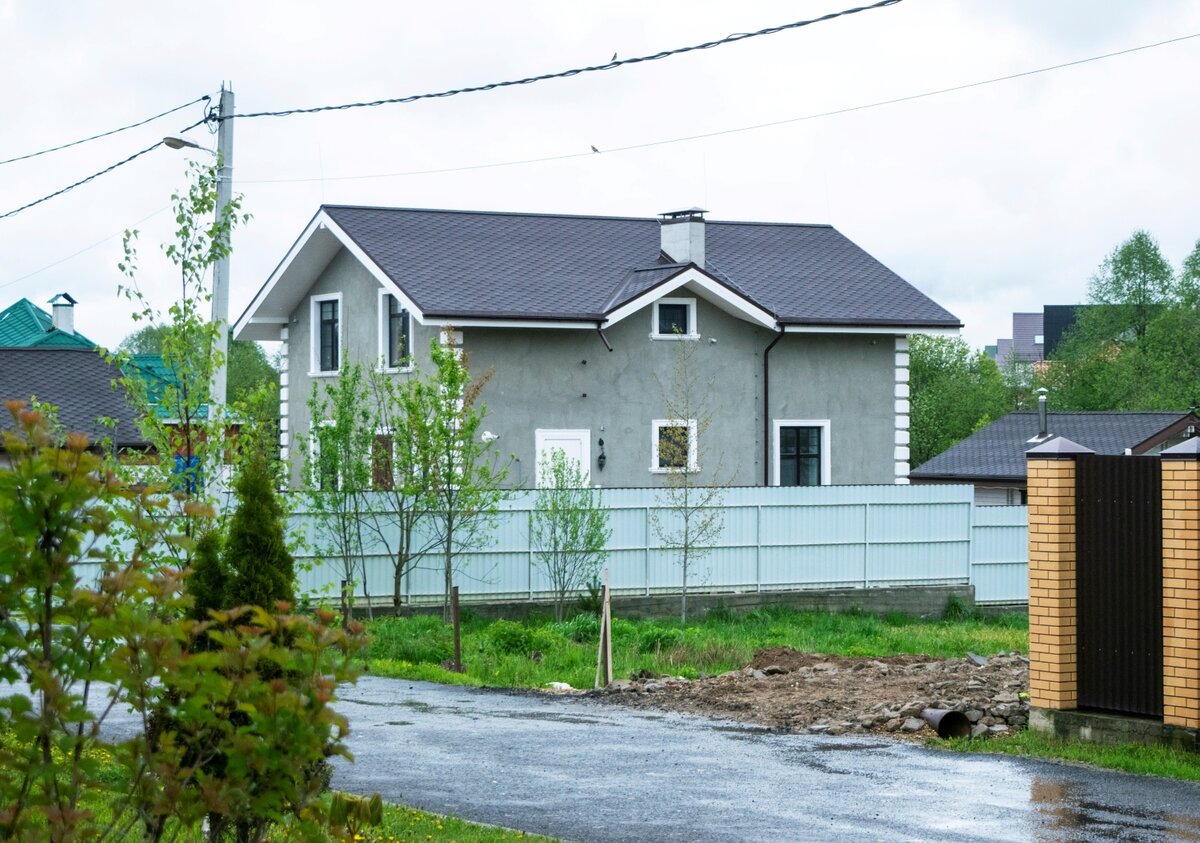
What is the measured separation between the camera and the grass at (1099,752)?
1192 cm

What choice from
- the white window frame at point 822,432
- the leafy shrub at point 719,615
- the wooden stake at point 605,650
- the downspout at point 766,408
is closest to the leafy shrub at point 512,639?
the wooden stake at point 605,650

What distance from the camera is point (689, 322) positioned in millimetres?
31656

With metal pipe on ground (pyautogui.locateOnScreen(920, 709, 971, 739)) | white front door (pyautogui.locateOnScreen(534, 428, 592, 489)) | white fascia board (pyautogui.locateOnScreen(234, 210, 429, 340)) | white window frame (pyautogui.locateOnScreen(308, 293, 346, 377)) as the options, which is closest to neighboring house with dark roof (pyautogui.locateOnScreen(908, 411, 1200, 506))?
white front door (pyautogui.locateOnScreen(534, 428, 592, 489))

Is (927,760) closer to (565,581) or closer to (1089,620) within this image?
(1089,620)

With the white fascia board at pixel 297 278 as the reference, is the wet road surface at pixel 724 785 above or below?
below

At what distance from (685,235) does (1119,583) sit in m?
20.3

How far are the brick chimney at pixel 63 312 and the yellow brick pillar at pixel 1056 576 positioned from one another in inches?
1762

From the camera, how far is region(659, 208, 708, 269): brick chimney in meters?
32.4

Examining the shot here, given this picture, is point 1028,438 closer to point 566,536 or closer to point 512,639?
point 566,536

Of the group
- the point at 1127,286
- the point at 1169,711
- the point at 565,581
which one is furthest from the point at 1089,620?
the point at 1127,286

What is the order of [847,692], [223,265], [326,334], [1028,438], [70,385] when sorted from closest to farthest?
[847,692], [223,265], [326,334], [70,385], [1028,438]

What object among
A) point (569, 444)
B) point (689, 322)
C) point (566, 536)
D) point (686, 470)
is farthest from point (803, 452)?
point (566, 536)

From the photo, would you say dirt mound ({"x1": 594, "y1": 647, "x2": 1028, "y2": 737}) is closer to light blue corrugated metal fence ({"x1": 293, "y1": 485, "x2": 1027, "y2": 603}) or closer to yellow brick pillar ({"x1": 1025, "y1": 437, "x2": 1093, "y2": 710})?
yellow brick pillar ({"x1": 1025, "y1": 437, "x2": 1093, "y2": 710})

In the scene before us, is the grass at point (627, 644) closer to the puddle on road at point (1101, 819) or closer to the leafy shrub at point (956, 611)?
the leafy shrub at point (956, 611)
